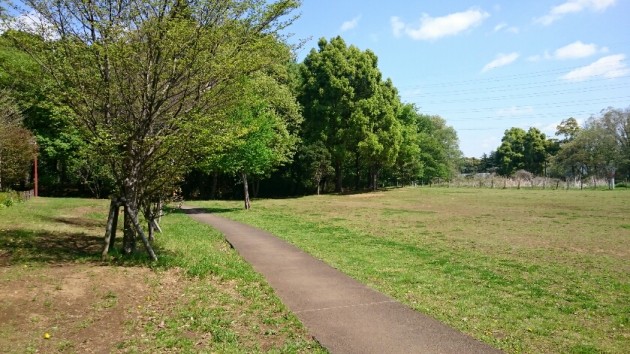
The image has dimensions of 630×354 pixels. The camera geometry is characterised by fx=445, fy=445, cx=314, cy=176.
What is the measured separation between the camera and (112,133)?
9078 mm

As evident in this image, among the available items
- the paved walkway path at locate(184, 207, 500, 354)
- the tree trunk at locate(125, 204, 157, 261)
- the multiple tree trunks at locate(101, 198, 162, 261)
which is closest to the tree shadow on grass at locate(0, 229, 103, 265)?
the multiple tree trunks at locate(101, 198, 162, 261)

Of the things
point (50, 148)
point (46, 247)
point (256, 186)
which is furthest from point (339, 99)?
point (46, 247)

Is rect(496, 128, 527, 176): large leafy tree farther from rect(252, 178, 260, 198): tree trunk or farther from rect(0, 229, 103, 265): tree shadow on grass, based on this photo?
rect(0, 229, 103, 265): tree shadow on grass

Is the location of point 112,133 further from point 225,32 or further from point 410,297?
point 410,297

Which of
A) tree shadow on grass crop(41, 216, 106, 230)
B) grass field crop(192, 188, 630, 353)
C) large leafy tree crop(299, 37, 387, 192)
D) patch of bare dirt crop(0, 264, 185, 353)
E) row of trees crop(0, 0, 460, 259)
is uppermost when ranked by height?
large leafy tree crop(299, 37, 387, 192)

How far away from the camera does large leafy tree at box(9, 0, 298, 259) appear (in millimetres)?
8727

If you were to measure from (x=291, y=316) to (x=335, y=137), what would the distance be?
35.4 metres

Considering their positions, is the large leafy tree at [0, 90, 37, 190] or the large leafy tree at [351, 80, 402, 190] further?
the large leafy tree at [351, 80, 402, 190]

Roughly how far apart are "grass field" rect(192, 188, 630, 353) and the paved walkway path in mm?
378

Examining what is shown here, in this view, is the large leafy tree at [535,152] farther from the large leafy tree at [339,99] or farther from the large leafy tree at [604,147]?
the large leafy tree at [339,99]

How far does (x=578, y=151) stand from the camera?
66125 millimetres

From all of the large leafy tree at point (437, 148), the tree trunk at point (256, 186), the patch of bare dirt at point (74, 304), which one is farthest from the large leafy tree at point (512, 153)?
the patch of bare dirt at point (74, 304)

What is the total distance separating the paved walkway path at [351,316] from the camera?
17.3 feet

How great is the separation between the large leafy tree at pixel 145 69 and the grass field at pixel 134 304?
1147mm
